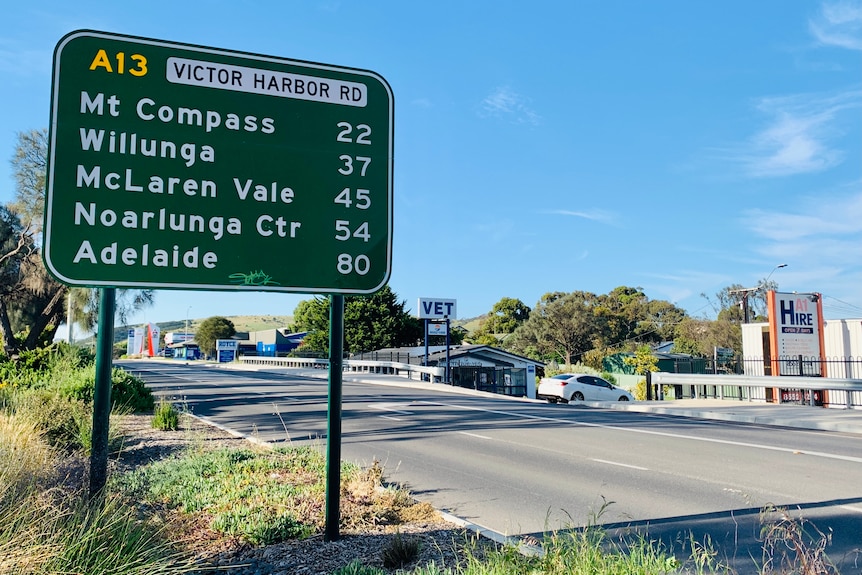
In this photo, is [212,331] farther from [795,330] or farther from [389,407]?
[795,330]

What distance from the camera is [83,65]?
201 inches

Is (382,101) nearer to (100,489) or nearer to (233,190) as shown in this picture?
(233,190)

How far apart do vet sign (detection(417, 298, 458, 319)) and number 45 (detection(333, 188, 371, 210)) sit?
32.6 meters

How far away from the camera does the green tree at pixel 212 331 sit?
128750 mm

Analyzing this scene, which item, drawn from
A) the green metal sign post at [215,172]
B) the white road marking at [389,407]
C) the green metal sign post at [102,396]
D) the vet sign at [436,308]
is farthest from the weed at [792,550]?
the vet sign at [436,308]

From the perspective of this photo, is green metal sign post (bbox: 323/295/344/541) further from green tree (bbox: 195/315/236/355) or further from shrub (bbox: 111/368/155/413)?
green tree (bbox: 195/315/236/355)

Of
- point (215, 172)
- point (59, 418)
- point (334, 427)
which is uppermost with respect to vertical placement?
point (215, 172)

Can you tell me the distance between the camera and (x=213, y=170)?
214 inches

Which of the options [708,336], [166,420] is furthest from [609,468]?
[708,336]

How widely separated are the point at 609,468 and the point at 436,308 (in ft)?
95.3

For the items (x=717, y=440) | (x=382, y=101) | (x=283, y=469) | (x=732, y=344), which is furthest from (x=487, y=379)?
(x=382, y=101)

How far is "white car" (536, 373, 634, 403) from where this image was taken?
2777cm

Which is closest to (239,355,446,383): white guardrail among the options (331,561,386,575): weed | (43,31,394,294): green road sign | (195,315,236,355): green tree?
(43,31,394,294): green road sign

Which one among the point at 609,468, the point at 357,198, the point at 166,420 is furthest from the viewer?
the point at 166,420
